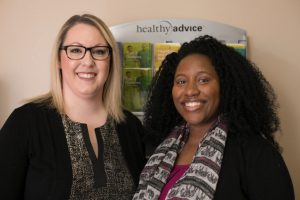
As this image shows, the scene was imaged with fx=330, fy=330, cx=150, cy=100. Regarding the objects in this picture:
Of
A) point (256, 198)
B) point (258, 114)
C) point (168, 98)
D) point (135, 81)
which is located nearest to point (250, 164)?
point (256, 198)

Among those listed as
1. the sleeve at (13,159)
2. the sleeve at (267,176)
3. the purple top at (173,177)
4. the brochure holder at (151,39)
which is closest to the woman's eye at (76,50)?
the sleeve at (13,159)

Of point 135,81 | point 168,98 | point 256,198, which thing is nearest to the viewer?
point 256,198

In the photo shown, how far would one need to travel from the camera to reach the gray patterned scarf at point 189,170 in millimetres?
1229

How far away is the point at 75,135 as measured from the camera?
4.61 feet

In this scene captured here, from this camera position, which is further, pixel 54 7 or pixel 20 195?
pixel 54 7

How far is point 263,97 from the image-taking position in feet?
4.48

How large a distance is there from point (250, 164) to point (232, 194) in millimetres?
128

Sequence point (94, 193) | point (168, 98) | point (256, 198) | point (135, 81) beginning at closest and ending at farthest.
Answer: point (256, 198) → point (94, 193) → point (168, 98) → point (135, 81)

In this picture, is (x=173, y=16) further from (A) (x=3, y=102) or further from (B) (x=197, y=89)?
(A) (x=3, y=102)

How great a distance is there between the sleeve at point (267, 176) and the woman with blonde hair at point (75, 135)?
0.53 meters

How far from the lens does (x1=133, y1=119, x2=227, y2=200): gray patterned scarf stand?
4.03 ft

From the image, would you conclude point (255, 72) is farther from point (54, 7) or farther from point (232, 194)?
point (54, 7)

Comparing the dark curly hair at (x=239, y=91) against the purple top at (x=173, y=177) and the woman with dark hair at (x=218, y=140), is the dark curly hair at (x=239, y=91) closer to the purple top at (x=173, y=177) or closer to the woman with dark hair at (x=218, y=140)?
the woman with dark hair at (x=218, y=140)

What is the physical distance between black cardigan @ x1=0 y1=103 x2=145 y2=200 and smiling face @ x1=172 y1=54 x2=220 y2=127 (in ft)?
1.74
